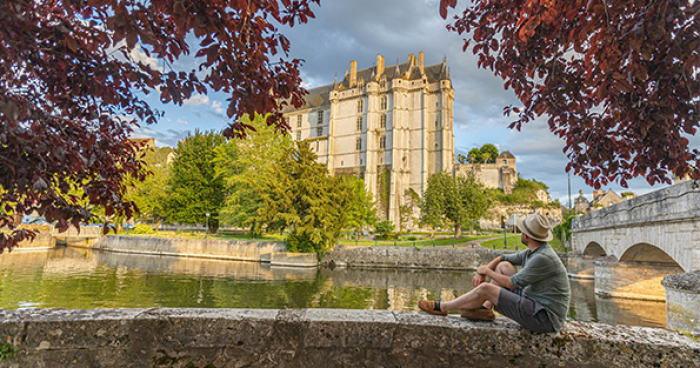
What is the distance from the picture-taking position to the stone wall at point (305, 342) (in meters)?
2.79

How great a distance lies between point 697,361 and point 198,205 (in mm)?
36999

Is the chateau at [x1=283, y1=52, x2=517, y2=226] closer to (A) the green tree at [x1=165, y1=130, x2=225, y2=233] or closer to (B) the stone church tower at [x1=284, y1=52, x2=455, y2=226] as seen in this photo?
(B) the stone church tower at [x1=284, y1=52, x2=455, y2=226]

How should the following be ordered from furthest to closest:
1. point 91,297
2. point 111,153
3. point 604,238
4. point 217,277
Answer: point 217,277, point 604,238, point 91,297, point 111,153

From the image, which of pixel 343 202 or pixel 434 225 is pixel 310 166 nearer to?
pixel 343 202

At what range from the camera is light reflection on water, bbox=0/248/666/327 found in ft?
41.3

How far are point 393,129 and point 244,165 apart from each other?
106 feet

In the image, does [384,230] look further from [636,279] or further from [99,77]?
[99,77]

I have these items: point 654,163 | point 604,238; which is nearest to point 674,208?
point 604,238

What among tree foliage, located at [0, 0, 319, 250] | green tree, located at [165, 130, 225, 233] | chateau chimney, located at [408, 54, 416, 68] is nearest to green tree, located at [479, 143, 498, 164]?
chateau chimney, located at [408, 54, 416, 68]

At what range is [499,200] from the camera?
194 ft

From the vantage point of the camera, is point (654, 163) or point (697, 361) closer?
point (697, 361)

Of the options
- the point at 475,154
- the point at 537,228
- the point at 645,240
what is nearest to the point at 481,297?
the point at 537,228

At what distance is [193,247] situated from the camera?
27906 mm

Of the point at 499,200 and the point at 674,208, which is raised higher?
the point at 499,200
